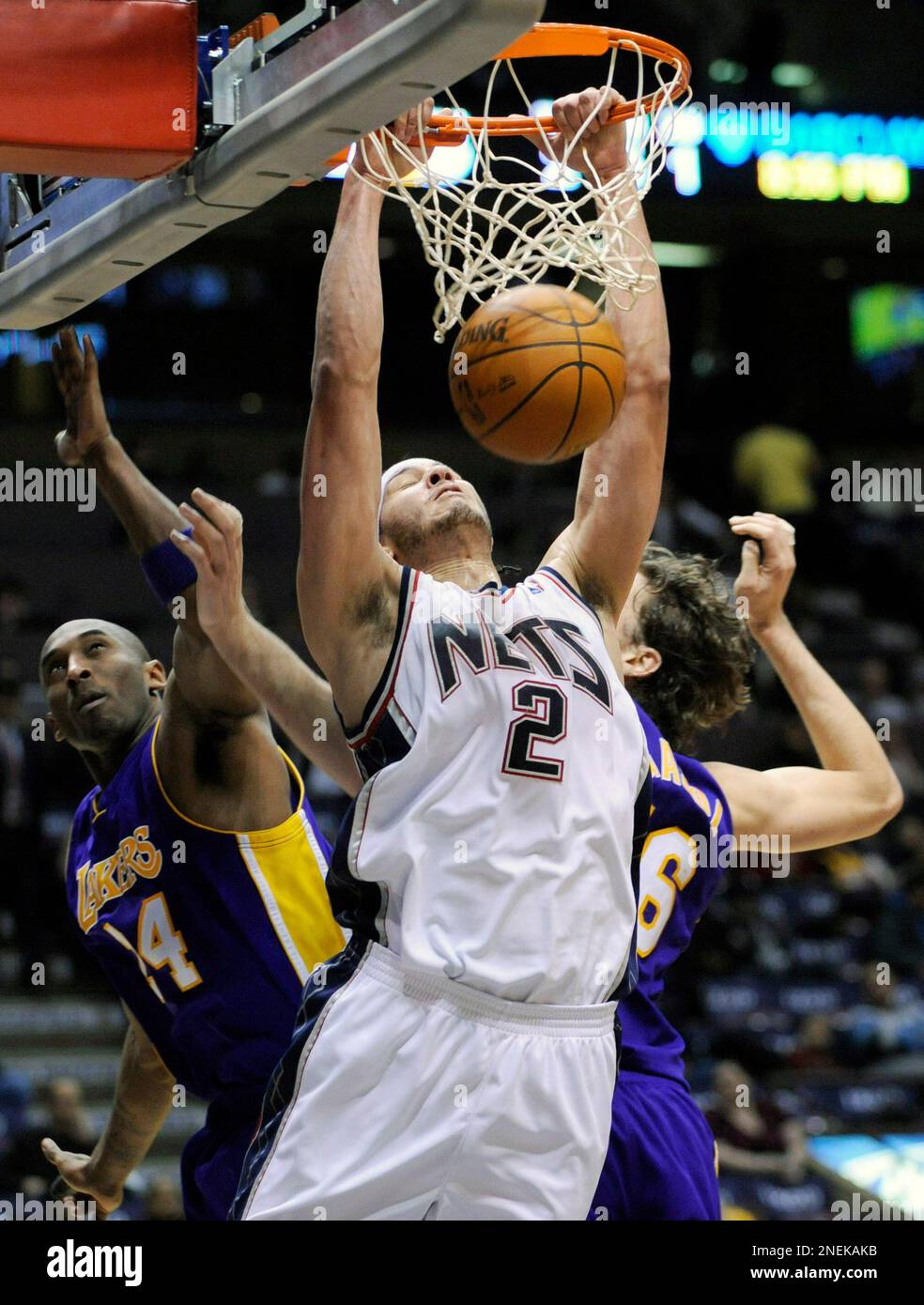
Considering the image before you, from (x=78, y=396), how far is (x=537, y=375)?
1.21 meters

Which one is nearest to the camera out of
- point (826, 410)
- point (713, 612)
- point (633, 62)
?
point (713, 612)

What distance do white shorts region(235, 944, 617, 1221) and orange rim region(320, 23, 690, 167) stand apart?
1562 mm

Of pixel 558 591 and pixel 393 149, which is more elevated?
pixel 393 149

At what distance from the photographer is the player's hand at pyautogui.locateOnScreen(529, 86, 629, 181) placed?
11.1 ft

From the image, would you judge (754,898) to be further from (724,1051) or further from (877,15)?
(877,15)

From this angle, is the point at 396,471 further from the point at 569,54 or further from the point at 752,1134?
the point at 752,1134

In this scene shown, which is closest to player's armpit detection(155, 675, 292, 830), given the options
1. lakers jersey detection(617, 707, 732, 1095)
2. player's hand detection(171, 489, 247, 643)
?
player's hand detection(171, 489, 247, 643)

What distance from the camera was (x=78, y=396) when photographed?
3.71 meters

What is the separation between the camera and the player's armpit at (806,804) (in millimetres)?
3914

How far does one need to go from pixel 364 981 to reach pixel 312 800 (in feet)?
20.1

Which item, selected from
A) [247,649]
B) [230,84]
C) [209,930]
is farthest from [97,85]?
[209,930]

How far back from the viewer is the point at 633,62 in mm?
7777

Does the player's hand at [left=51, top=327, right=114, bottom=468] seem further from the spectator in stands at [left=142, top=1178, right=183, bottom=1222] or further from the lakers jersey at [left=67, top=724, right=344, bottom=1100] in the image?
the spectator in stands at [left=142, top=1178, right=183, bottom=1222]

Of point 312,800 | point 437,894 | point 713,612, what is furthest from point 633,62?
point 437,894
